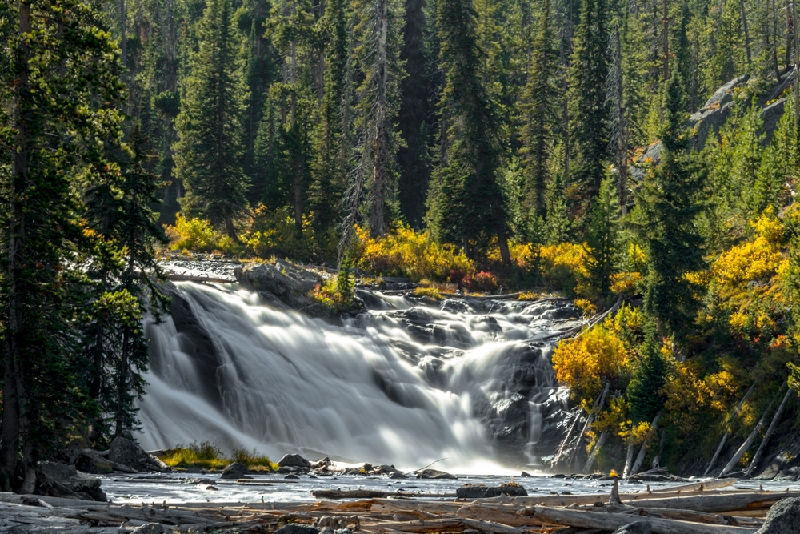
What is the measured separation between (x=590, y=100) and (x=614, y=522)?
183 ft

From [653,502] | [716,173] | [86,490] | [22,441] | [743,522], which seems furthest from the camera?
[716,173]

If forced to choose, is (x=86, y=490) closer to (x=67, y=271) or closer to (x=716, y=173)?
(x=67, y=271)

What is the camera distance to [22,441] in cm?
1723

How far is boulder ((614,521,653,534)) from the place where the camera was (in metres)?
10.1

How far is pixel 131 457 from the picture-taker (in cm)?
2484

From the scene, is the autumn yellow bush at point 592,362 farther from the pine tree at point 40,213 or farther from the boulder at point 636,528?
the boulder at point 636,528

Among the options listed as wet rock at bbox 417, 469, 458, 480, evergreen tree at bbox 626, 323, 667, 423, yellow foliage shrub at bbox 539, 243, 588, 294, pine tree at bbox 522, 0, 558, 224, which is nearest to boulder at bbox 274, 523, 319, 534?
wet rock at bbox 417, 469, 458, 480

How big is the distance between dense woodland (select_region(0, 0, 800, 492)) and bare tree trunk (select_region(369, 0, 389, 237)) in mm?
136

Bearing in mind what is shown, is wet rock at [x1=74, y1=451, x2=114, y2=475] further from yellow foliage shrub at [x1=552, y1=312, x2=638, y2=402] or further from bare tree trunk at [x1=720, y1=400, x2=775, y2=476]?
yellow foliage shrub at [x1=552, y1=312, x2=638, y2=402]

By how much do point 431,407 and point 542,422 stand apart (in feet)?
15.3

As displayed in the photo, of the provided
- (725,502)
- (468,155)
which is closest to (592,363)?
(468,155)

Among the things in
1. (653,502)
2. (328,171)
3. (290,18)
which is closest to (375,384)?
(328,171)

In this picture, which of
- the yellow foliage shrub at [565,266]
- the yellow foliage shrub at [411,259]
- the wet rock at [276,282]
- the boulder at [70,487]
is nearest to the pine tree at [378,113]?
the yellow foliage shrub at [411,259]

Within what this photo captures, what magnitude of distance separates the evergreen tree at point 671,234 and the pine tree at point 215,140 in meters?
30.0
